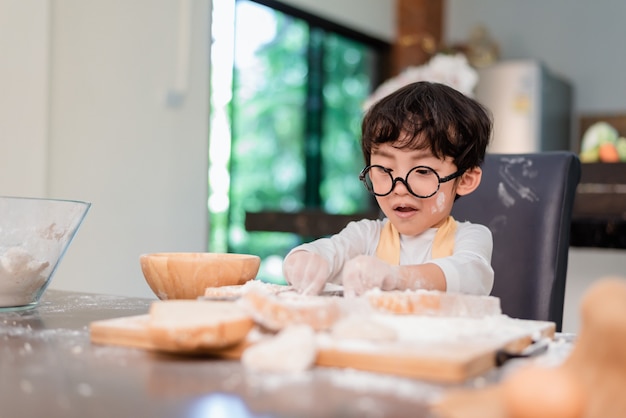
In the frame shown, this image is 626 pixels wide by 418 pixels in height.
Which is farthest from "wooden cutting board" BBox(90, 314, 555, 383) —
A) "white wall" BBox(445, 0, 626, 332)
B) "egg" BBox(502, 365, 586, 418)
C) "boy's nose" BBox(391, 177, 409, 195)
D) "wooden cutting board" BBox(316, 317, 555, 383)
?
"white wall" BBox(445, 0, 626, 332)

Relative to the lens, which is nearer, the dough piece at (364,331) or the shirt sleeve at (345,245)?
the dough piece at (364,331)

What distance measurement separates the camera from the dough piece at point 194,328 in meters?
0.69

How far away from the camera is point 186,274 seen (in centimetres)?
107

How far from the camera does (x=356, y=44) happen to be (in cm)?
483

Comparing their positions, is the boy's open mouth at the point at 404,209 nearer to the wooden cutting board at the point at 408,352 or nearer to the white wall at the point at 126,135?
the wooden cutting board at the point at 408,352

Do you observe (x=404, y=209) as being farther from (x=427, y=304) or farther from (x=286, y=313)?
(x=286, y=313)

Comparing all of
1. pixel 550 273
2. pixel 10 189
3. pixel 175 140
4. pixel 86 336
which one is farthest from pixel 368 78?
pixel 86 336

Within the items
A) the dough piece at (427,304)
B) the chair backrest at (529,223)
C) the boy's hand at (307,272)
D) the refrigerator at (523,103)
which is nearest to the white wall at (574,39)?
the refrigerator at (523,103)

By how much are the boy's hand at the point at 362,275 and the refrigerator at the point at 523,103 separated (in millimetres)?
3530

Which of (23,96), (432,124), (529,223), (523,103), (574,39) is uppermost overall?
(574,39)

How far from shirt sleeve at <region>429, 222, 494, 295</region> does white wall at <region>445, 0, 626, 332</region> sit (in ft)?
12.7

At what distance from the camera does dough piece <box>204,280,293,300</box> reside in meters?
0.97

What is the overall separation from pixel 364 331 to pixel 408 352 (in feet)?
0.24

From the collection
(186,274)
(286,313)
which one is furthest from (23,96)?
(286,313)
